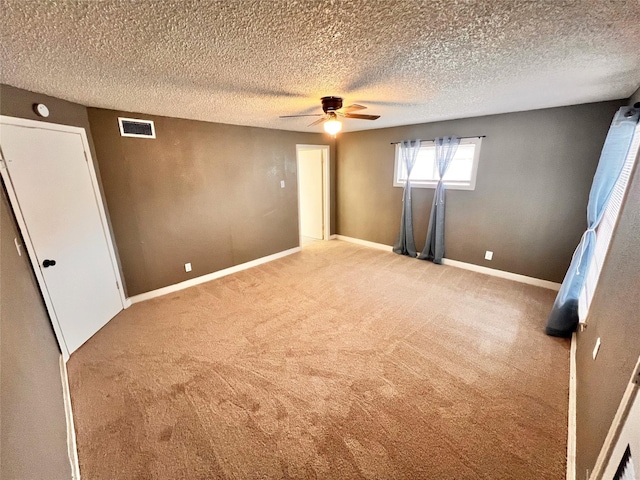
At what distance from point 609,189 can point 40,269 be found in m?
4.74

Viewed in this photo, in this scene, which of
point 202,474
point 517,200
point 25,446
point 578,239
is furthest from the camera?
point 517,200

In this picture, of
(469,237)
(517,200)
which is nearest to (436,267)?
(469,237)

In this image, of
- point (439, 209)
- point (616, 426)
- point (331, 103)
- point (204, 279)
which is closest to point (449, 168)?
point (439, 209)

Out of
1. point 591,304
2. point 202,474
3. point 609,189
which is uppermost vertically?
point 609,189

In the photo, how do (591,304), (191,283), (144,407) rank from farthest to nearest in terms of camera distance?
→ 1. (191,283)
2. (591,304)
3. (144,407)

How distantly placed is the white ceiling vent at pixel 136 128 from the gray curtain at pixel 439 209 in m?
3.98

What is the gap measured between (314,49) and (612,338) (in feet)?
7.09

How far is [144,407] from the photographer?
1.74 m

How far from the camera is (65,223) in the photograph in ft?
7.48

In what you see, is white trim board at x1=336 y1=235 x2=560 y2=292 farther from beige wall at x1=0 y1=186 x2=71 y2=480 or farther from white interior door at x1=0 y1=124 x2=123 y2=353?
white interior door at x1=0 y1=124 x2=123 y2=353

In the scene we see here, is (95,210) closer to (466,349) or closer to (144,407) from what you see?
(144,407)

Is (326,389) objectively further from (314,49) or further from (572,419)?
(314,49)

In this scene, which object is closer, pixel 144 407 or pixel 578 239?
pixel 144 407

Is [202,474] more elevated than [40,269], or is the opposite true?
[40,269]
